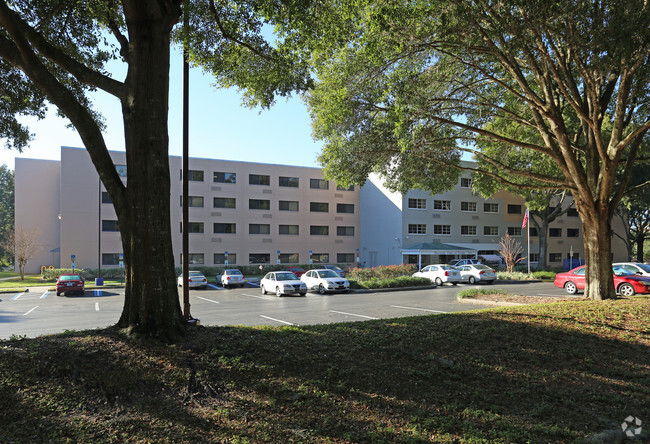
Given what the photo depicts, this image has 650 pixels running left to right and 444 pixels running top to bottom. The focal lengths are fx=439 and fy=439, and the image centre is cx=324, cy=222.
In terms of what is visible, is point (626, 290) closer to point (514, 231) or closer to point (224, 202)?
point (224, 202)

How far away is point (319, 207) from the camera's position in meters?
53.0

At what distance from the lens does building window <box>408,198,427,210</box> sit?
49216mm

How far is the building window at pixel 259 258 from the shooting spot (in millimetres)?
49281

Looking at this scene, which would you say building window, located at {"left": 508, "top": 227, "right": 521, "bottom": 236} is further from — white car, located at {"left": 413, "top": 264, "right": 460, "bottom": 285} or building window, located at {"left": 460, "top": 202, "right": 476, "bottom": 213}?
white car, located at {"left": 413, "top": 264, "right": 460, "bottom": 285}

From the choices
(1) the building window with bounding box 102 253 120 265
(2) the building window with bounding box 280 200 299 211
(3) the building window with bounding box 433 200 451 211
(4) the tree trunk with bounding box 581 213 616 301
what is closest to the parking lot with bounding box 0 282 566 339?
(4) the tree trunk with bounding box 581 213 616 301

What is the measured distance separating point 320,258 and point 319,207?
6.14 m

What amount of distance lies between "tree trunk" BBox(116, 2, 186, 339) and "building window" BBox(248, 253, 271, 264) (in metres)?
43.4

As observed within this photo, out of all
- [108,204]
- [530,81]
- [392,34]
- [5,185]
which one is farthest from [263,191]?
[5,185]

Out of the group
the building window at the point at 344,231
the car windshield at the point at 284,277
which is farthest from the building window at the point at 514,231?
the car windshield at the point at 284,277

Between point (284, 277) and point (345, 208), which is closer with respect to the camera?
point (284, 277)

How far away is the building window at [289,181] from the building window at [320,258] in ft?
28.0

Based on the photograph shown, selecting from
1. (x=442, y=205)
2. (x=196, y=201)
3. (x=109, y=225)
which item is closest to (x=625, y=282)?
(x=442, y=205)

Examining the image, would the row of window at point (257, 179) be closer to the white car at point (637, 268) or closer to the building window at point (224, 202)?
the building window at point (224, 202)

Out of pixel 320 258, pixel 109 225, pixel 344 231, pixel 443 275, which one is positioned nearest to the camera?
pixel 443 275
